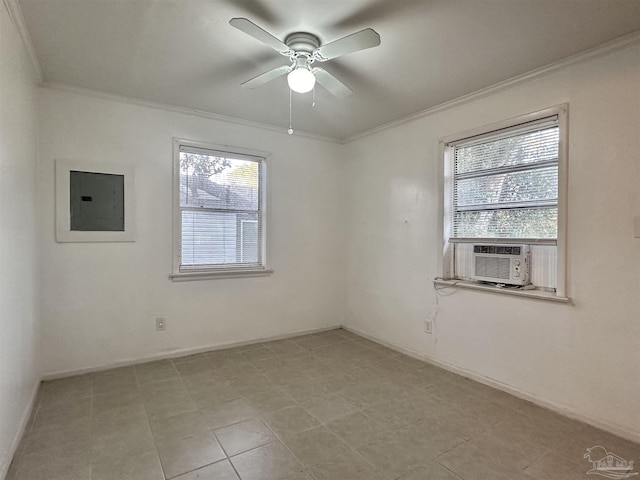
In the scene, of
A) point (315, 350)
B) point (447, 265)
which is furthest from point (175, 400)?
point (447, 265)

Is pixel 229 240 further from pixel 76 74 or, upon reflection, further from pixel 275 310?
pixel 76 74

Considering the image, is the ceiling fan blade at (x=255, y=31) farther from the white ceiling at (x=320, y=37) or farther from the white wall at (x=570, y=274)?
the white wall at (x=570, y=274)

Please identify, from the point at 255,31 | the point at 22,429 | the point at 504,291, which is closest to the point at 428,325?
the point at 504,291

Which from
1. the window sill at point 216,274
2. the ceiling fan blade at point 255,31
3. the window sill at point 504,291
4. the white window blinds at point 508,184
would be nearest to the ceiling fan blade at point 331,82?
the ceiling fan blade at point 255,31

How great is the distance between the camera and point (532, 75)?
2547 millimetres

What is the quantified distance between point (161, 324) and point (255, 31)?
9.08ft

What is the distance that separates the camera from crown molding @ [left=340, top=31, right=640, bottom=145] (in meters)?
2.12

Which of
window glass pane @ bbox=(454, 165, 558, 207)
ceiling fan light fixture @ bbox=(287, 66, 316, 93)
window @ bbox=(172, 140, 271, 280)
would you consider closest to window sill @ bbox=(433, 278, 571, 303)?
window glass pane @ bbox=(454, 165, 558, 207)

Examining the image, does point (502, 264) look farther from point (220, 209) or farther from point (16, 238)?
point (16, 238)

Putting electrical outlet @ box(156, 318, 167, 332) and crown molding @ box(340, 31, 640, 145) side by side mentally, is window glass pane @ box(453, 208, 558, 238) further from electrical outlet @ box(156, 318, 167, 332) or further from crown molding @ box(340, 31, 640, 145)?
electrical outlet @ box(156, 318, 167, 332)

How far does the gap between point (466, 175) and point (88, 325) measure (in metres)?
3.66

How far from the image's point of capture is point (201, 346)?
357 cm

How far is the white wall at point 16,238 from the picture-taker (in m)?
1.75

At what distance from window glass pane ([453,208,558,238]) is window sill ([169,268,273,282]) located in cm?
214
